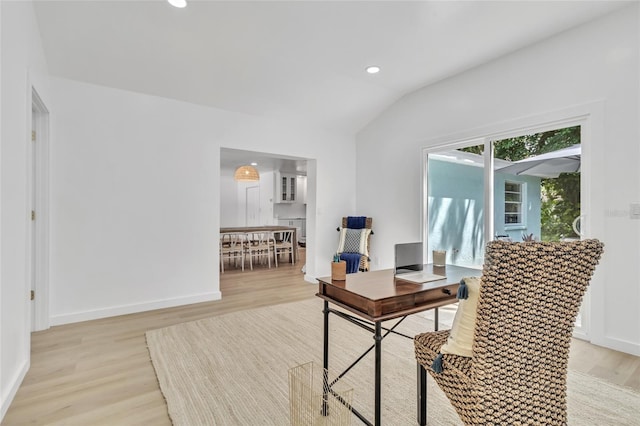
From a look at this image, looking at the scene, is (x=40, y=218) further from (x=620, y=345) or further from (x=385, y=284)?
(x=620, y=345)

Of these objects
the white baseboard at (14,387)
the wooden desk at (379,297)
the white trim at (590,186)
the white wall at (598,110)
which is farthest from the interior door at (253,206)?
the wooden desk at (379,297)

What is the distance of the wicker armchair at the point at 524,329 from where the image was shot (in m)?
1.10

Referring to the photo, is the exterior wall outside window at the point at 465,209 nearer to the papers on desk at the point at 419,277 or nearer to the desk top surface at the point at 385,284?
the desk top surface at the point at 385,284

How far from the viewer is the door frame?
119 inches

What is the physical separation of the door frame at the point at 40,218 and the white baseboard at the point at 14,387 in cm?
95

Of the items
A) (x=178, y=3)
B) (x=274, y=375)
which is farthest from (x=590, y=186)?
A: (x=178, y=3)

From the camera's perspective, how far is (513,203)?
3498 millimetres

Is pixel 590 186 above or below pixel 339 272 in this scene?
above

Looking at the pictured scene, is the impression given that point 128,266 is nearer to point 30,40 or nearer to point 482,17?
point 30,40

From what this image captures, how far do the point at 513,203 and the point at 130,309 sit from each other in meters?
4.55

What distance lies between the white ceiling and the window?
147 cm

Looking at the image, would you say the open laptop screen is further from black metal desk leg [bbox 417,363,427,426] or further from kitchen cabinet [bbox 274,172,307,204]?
kitchen cabinet [bbox 274,172,307,204]

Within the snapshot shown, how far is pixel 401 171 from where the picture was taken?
4.73 meters

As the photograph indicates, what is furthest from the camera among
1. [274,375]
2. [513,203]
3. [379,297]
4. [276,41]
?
[513,203]
